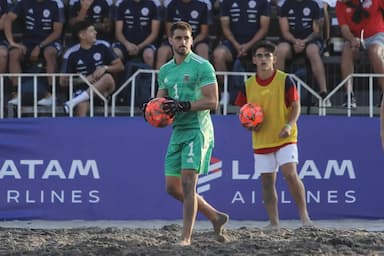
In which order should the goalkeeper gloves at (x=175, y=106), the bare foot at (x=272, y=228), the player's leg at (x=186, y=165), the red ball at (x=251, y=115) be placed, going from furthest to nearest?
the red ball at (x=251, y=115) < the bare foot at (x=272, y=228) < the player's leg at (x=186, y=165) < the goalkeeper gloves at (x=175, y=106)

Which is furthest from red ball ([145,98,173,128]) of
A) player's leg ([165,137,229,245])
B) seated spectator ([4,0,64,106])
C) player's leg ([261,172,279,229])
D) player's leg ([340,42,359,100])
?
seated spectator ([4,0,64,106])

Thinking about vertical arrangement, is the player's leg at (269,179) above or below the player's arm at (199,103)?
below

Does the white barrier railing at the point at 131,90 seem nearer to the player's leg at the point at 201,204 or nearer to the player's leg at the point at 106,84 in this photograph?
the player's leg at the point at 106,84

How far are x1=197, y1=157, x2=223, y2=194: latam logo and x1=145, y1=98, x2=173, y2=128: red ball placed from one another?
317 cm

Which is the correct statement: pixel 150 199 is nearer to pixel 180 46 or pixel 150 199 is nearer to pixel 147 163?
pixel 147 163

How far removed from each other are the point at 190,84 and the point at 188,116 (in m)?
0.29

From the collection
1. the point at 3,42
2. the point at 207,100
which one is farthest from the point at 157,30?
the point at 207,100

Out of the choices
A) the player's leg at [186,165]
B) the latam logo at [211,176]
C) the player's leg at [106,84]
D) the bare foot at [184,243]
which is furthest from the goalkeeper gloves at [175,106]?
the player's leg at [106,84]

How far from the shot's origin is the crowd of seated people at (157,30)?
12.7 meters

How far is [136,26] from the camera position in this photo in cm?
1305

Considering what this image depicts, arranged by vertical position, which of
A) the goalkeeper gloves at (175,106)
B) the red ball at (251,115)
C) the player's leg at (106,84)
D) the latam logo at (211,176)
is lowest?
the latam logo at (211,176)

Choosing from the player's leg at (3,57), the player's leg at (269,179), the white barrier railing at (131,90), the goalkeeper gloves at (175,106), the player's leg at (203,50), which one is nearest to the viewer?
the goalkeeper gloves at (175,106)

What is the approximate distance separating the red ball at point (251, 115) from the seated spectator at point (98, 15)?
12.9 feet

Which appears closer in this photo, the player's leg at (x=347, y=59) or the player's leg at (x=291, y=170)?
the player's leg at (x=291, y=170)
